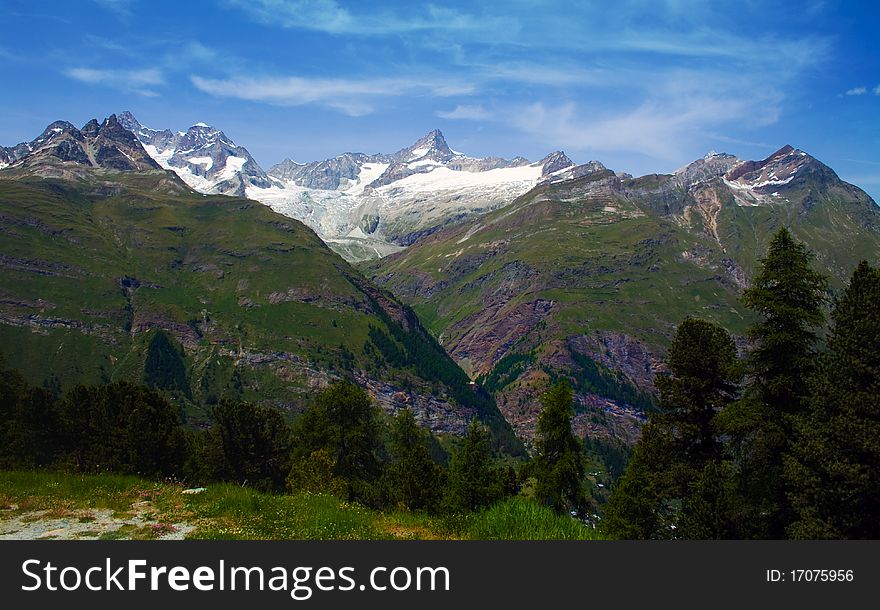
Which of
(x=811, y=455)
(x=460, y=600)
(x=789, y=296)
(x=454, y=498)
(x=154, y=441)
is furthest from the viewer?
(x=154, y=441)

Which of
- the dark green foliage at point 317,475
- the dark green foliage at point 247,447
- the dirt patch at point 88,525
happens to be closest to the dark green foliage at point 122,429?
the dark green foliage at point 247,447

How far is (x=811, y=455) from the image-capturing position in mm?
25031

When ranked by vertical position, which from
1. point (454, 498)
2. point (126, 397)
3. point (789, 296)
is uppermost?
point (789, 296)

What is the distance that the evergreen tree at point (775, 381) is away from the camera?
2962 cm

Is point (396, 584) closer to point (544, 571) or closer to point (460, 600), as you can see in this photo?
point (460, 600)

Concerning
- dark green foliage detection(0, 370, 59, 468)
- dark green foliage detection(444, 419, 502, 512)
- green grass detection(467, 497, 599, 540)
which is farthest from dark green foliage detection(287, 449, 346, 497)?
green grass detection(467, 497, 599, 540)

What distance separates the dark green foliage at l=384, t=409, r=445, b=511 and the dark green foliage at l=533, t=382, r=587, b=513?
954 centimetres

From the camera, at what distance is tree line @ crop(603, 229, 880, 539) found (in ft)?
78.4

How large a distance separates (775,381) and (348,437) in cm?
4523

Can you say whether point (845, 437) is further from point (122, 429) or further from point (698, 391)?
point (122, 429)

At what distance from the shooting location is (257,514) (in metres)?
16.6

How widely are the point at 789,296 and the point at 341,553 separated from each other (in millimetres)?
29447

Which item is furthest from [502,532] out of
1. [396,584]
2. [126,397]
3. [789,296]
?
[126,397]

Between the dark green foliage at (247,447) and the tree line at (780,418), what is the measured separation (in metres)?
52.6
